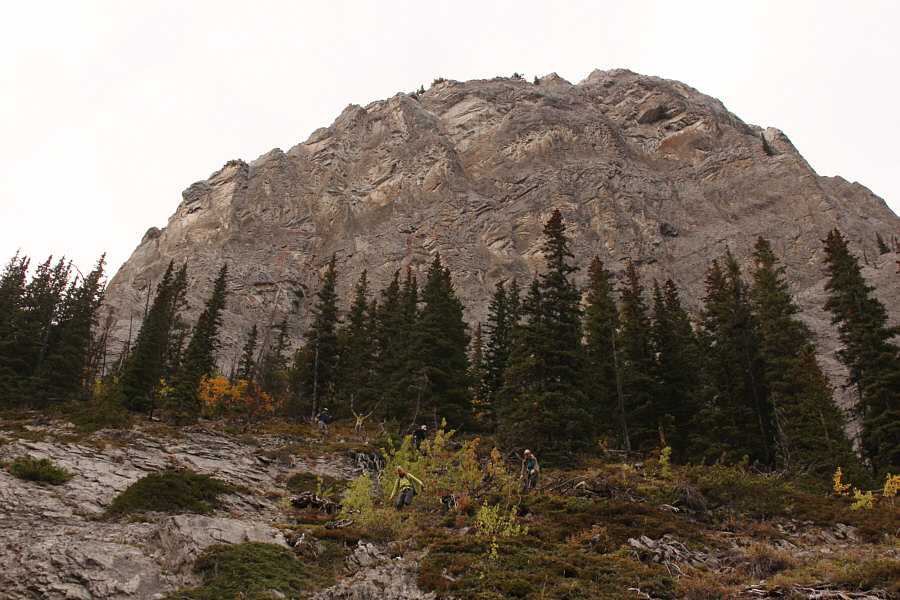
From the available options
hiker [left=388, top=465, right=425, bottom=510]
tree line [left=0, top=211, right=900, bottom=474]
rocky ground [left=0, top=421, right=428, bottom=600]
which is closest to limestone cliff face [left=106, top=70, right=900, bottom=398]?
tree line [left=0, top=211, right=900, bottom=474]

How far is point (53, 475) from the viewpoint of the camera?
14.3 m

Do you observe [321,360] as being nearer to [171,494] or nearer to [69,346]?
[69,346]

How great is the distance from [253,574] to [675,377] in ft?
107

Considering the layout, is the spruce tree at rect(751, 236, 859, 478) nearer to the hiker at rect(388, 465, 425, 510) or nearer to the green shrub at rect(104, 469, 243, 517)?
the hiker at rect(388, 465, 425, 510)

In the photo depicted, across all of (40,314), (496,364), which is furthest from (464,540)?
(40,314)

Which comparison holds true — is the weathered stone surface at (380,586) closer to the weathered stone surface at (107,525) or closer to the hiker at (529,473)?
the weathered stone surface at (107,525)

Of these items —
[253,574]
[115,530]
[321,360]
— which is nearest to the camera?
[253,574]

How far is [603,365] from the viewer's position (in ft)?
124

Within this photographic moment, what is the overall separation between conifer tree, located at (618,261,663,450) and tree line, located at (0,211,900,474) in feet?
0.33

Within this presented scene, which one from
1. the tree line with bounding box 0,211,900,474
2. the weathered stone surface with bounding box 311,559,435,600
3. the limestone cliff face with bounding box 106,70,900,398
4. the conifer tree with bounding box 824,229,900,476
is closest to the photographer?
the weathered stone surface with bounding box 311,559,435,600

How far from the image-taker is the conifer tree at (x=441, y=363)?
35938 mm

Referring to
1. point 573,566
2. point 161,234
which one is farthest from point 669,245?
point 161,234

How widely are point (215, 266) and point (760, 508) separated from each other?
10989 cm

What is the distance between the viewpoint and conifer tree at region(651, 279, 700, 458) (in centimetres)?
3412
